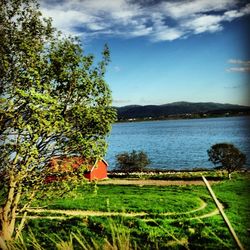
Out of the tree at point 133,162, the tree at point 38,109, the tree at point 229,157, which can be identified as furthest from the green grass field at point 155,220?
the tree at point 133,162

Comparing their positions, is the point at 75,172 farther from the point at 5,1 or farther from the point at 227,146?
the point at 227,146

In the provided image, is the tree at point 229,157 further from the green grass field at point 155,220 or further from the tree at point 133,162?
the tree at point 133,162

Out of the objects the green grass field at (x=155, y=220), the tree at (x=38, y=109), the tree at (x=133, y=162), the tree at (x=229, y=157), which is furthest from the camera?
the tree at (x=133, y=162)

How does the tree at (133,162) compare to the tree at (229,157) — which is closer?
the tree at (229,157)

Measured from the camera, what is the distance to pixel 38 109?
51.4ft

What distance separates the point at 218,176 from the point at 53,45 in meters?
52.6

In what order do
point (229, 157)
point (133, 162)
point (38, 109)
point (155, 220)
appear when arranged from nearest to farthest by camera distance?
point (38, 109)
point (155, 220)
point (229, 157)
point (133, 162)

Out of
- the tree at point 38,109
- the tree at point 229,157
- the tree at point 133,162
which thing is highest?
the tree at point 38,109

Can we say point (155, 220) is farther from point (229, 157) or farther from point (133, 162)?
point (133, 162)

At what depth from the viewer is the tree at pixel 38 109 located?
16203 mm

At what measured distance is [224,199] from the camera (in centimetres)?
4012

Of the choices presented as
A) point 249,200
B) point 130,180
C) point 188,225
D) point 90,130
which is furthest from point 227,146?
point 249,200

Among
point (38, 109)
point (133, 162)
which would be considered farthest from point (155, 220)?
point (133, 162)

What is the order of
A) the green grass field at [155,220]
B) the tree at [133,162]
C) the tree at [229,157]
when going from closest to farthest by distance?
the green grass field at [155,220] < the tree at [229,157] < the tree at [133,162]
